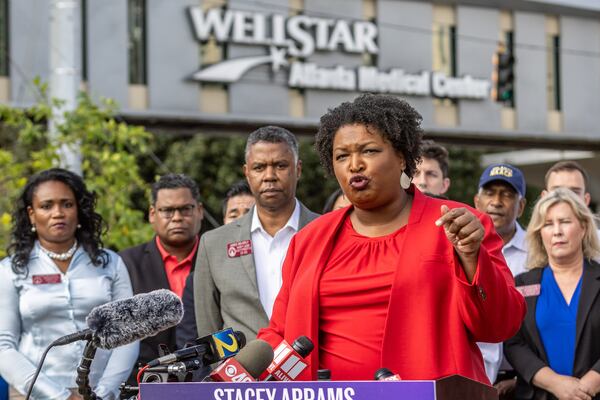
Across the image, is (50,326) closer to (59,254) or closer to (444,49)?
(59,254)

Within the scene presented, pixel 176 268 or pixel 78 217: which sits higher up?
pixel 78 217

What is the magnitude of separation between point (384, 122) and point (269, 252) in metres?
2.07

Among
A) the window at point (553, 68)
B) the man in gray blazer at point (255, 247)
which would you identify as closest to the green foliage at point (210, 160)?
the window at point (553, 68)

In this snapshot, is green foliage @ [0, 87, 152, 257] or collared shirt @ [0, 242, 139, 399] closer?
collared shirt @ [0, 242, 139, 399]

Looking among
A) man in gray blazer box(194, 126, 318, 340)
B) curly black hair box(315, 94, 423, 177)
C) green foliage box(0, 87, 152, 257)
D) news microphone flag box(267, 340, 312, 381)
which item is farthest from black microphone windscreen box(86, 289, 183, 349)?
green foliage box(0, 87, 152, 257)

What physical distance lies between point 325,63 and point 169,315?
2140 cm

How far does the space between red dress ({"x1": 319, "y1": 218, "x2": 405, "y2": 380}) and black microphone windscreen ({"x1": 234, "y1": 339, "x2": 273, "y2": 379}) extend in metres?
0.39

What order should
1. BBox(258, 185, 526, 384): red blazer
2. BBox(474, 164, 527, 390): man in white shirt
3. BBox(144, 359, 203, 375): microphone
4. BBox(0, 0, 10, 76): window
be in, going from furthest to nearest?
1. BBox(0, 0, 10, 76): window
2. BBox(474, 164, 527, 390): man in white shirt
3. BBox(258, 185, 526, 384): red blazer
4. BBox(144, 359, 203, 375): microphone

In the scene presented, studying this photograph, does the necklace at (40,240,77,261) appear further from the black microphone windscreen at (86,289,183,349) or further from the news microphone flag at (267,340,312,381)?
the news microphone flag at (267,340,312,381)

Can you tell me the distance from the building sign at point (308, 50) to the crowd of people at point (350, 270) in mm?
15724

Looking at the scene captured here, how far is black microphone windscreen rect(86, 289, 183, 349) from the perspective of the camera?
3.39m

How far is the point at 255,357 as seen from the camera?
10.7 feet

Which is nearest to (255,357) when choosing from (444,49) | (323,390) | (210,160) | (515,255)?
(323,390)

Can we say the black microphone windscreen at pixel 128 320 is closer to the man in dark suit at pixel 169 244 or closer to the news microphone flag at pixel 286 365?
the news microphone flag at pixel 286 365
